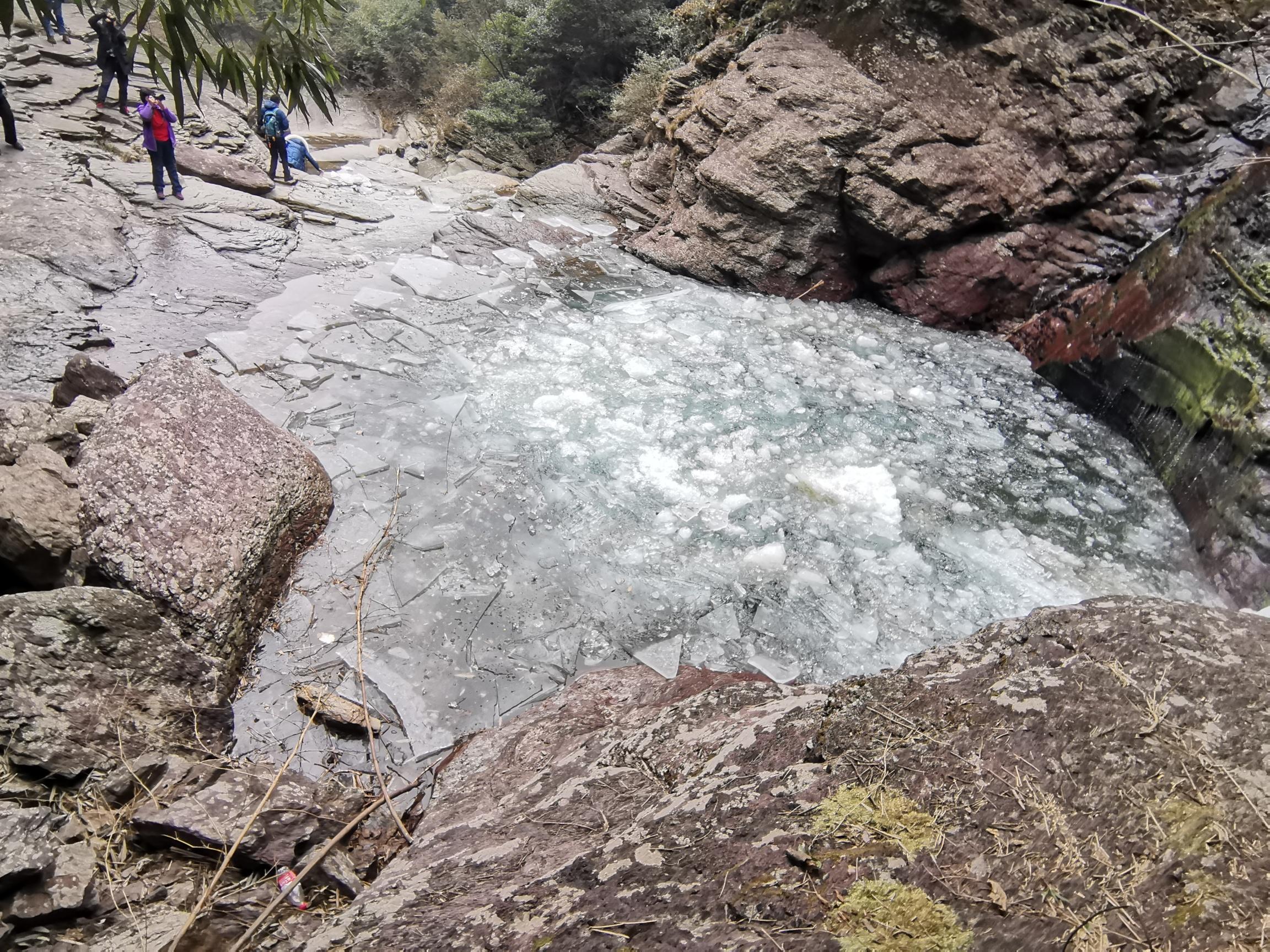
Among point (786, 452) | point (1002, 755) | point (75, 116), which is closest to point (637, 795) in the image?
point (1002, 755)

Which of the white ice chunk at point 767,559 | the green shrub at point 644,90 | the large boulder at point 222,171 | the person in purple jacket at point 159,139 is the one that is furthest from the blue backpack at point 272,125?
the white ice chunk at point 767,559

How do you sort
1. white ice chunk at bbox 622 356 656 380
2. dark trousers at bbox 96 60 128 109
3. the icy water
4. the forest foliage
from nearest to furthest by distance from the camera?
the icy water
white ice chunk at bbox 622 356 656 380
dark trousers at bbox 96 60 128 109
the forest foliage

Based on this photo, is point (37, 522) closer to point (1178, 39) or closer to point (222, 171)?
point (1178, 39)

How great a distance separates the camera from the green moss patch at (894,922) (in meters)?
1.23

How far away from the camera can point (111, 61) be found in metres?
8.91

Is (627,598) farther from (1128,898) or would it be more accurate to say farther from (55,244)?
(55,244)

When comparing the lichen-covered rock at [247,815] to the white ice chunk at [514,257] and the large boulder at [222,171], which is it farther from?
the large boulder at [222,171]

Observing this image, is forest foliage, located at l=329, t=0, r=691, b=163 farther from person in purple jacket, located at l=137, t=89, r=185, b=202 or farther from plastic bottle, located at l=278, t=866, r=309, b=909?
plastic bottle, located at l=278, t=866, r=309, b=909

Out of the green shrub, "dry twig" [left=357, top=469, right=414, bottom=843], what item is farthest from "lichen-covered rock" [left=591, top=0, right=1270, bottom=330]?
"dry twig" [left=357, top=469, right=414, bottom=843]

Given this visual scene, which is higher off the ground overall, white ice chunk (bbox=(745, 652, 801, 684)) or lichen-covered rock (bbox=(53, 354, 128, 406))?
white ice chunk (bbox=(745, 652, 801, 684))

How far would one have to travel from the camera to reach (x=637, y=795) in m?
1.89

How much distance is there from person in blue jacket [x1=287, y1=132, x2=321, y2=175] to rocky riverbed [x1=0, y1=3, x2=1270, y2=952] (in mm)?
2737

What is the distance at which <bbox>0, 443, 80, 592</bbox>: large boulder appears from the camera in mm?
2799

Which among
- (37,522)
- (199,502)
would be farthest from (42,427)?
(199,502)
